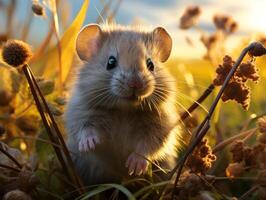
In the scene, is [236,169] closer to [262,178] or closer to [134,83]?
[262,178]

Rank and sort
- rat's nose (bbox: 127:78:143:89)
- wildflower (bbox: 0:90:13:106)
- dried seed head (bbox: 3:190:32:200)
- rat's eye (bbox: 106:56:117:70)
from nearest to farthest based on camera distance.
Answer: dried seed head (bbox: 3:190:32:200)
rat's nose (bbox: 127:78:143:89)
rat's eye (bbox: 106:56:117:70)
wildflower (bbox: 0:90:13:106)

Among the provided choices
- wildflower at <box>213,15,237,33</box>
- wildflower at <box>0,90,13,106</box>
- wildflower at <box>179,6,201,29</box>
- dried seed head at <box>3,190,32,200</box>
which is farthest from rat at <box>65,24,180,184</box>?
wildflower at <box>213,15,237,33</box>

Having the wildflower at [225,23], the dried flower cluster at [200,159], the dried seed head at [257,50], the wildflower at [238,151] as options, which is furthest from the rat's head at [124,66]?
the wildflower at [225,23]

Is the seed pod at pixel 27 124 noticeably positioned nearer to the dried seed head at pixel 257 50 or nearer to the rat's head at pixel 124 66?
the rat's head at pixel 124 66

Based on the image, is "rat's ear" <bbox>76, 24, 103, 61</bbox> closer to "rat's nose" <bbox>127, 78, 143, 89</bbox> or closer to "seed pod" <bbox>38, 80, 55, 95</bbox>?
"seed pod" <bbox>38, 80, 55, 95</bbox>

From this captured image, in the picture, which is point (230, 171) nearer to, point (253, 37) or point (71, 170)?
point (71, 170)

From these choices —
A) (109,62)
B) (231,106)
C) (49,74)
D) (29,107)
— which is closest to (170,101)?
(109,62)

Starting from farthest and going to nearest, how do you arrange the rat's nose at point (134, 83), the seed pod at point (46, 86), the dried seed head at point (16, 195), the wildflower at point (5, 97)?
the wildflower at point (5, 97) → the seed pod at point (46, 86) → the rat's nose at point (134, 83) → the dried seed head at point (16, 195)
